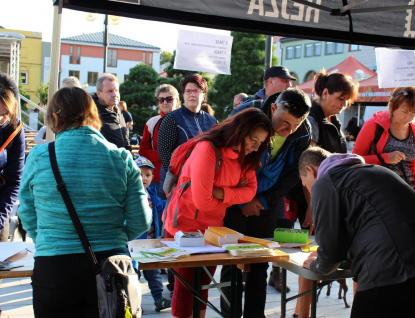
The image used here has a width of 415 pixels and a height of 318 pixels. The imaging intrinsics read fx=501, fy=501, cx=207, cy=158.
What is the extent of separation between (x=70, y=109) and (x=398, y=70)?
3779 millimetres

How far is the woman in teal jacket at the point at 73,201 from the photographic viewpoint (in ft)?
7.64

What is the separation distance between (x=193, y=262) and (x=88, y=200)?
65cm

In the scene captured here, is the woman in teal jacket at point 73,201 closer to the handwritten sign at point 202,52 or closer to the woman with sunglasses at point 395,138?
the handwritten sign at point 202,52

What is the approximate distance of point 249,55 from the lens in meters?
24.8

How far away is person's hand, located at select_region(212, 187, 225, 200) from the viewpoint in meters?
3.17

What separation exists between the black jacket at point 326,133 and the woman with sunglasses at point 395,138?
246 millimetres

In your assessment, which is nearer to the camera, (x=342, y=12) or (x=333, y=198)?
(x=333, y=198)

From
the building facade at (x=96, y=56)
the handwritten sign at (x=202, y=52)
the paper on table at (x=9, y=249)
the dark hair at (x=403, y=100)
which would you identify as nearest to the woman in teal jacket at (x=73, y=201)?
the paper on table at (x=9, y=249)

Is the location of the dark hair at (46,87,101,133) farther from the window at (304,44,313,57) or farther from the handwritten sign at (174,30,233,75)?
the window at (304,44,313,57)

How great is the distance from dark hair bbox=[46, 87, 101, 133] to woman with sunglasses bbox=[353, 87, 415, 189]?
2632 mm

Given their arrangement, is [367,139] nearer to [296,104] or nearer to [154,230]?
[296,104]

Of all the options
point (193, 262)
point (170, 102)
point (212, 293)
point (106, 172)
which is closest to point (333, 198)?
point (193, 262)

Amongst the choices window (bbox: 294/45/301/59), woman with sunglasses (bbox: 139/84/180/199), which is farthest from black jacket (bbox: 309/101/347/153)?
window (bbox: 294/45/301/59)

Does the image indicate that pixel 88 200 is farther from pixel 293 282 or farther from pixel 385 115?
pixel 293 282
